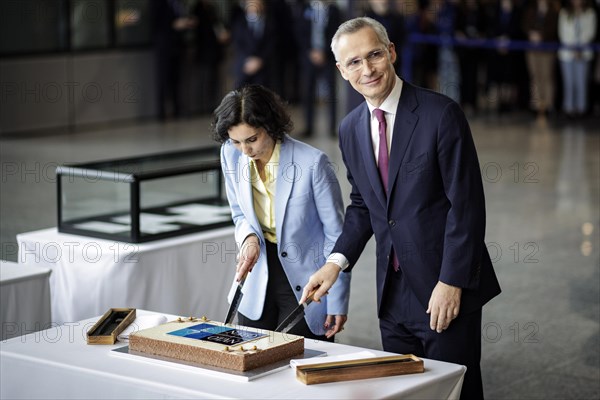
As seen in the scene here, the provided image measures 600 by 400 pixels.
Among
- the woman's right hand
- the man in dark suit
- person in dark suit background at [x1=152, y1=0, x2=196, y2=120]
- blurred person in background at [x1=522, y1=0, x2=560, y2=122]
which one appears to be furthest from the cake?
blurred person in background at [x1=522, y1=0, x2=560, y2=122]

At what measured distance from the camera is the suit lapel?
12.4ft

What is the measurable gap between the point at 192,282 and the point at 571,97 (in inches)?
447

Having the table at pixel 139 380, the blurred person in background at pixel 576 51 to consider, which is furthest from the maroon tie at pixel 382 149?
the blurred person in background at pixel 576 51

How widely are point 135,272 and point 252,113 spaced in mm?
1664

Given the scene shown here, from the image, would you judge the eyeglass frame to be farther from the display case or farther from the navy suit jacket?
the display case

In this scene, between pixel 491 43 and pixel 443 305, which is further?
pixel 491 43

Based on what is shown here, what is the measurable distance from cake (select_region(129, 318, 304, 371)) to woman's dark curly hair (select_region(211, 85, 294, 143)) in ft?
2.43

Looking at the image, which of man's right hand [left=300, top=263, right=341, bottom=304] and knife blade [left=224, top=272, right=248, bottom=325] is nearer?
man's right hand [left=300, top=263, right=341, bottom=304]

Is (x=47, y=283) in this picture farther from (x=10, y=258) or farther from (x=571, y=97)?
(x=571, y=97)

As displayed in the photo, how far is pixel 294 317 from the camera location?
3686 millimetres

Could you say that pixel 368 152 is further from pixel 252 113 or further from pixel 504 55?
pixel 504 55

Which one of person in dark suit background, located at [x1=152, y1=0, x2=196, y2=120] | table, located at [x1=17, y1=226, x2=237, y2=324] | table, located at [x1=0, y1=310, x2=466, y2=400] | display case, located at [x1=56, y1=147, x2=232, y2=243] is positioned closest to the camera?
Result: table, located at [x1=0, y1=310, x2=466, y2=400]

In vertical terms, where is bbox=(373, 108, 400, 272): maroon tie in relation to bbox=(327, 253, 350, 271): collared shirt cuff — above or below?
above

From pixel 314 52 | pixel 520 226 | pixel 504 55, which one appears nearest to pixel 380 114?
pixel 520 226
